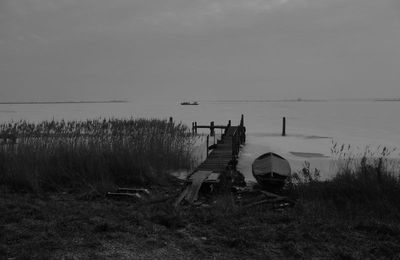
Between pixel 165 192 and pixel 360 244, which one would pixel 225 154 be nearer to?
pixel 165 192

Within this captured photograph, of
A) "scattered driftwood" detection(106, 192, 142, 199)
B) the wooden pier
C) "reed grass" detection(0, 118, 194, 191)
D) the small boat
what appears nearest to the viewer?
"scattered driftwood" detection(106, 192, 142, 199)

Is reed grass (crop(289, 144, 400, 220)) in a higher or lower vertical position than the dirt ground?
higher

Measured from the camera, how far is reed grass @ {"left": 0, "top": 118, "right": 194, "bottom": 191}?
9.34 meters

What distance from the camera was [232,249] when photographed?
5.08 metres

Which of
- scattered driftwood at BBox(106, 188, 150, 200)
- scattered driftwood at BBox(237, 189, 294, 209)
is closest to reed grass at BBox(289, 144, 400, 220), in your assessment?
scattered driftwood at BBox(237, 189, 294, 209)

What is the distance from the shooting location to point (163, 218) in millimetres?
6258

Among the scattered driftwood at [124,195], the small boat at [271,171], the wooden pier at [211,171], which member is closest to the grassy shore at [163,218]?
the scattered driftwood at [124,195]

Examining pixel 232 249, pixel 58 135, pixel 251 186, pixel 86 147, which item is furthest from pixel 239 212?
pixel 58 135

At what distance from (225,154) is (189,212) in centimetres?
745

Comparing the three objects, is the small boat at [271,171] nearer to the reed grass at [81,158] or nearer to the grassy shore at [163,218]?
the grassy shore at [163,218]

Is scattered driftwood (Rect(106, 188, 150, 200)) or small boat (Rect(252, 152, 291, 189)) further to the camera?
small boat (Rect(252, 152, 291, 189))

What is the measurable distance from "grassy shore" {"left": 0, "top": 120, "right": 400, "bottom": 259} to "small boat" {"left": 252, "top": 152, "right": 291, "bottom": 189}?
89 centimetres

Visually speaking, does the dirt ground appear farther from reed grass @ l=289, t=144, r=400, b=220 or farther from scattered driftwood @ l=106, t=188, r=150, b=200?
scattered driftwood @ l=106, t=188, r=150, b=200

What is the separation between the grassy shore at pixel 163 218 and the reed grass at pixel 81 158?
31 mm
